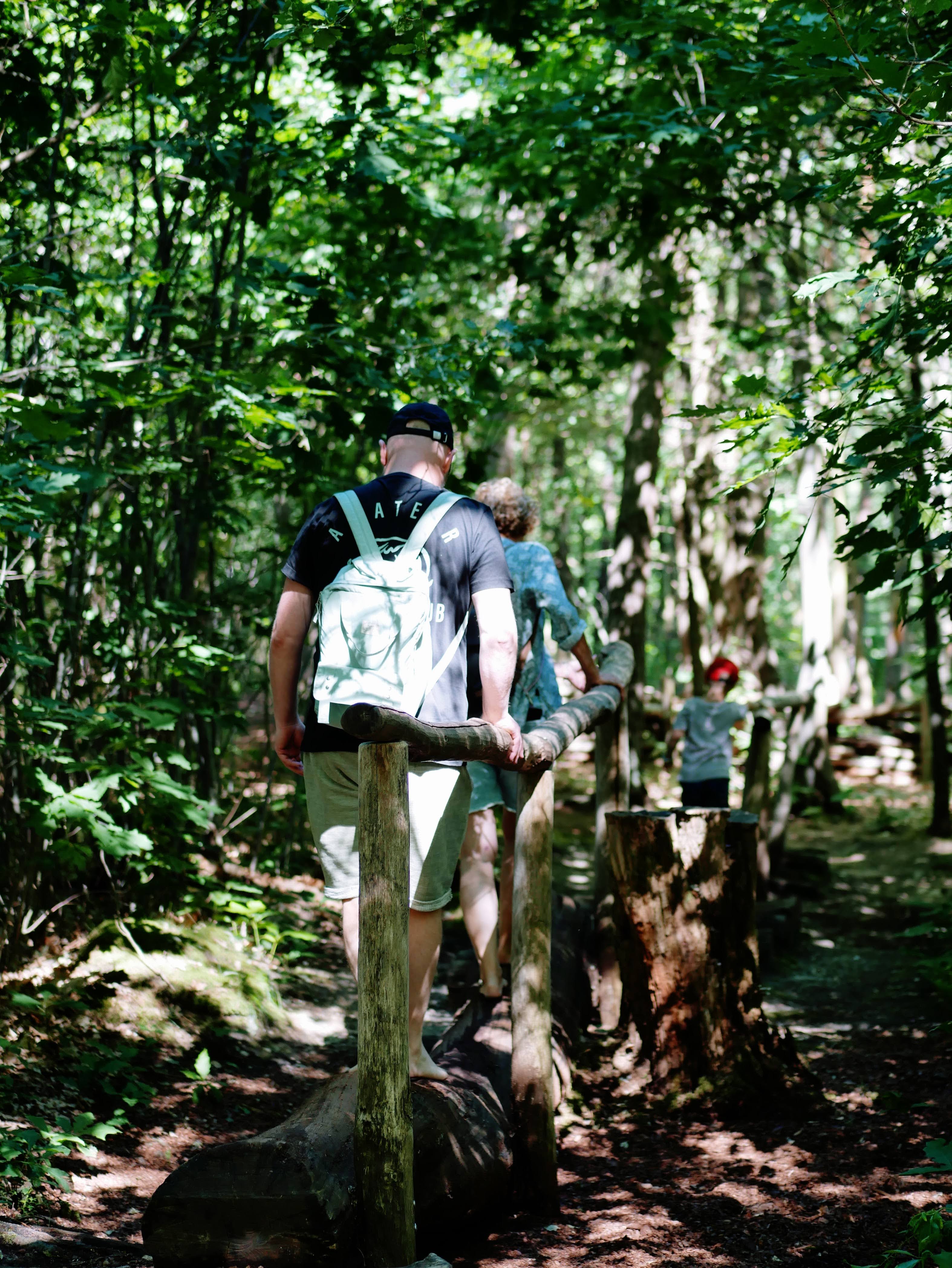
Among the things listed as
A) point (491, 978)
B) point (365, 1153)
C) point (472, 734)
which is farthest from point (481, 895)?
point (365, 1153)

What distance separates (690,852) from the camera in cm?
444

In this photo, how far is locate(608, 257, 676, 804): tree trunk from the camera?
9.52 metres

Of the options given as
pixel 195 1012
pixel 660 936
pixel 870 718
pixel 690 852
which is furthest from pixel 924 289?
pixel 870 718

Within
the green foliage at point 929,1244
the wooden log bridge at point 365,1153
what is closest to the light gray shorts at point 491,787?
the wooden log bridge at point 365,1153

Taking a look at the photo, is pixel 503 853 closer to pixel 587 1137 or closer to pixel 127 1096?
pixel 587 1137

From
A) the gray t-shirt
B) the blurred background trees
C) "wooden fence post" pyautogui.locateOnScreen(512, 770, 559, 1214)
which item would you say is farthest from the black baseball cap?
the gray t-shirt

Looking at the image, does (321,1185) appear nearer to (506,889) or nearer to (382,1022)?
(382,1022)

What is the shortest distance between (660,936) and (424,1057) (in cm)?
158

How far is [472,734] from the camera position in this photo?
272 cm

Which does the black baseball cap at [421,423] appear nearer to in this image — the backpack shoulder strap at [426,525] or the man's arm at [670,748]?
the backpack shoulder strap at [426,525]

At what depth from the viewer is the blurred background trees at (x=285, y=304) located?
11.9ft

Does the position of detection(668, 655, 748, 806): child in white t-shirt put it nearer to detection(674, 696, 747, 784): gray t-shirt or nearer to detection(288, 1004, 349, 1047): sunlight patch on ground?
detection(674, 696, 747, 784): gray t-shirt

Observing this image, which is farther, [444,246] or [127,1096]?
[444,246]

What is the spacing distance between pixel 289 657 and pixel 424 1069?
135cm
